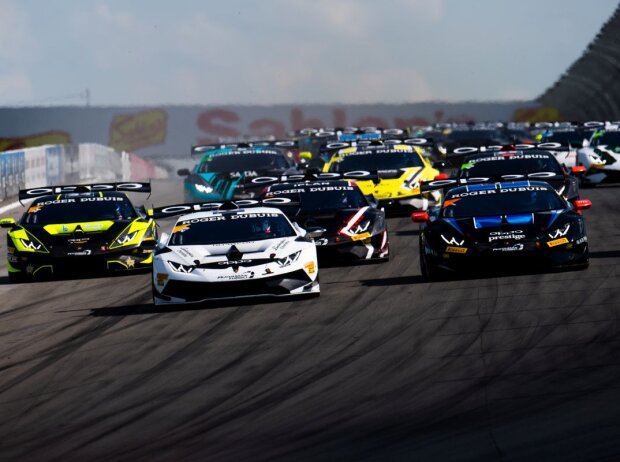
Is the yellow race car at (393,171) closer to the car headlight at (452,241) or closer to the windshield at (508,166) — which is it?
the windshield at (508,166)

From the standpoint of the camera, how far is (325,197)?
21.2 metres

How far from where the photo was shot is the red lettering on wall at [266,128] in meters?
74.4

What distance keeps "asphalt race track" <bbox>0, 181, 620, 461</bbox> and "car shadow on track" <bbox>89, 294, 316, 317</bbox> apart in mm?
55

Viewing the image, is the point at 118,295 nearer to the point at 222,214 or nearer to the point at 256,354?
the point at 222,214

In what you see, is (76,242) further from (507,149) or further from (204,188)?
(204,188)

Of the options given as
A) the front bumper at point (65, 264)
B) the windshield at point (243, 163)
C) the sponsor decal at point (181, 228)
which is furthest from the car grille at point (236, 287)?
the windshield at point (243, 163)

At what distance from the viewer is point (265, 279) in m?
15.7

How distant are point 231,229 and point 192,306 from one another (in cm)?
109

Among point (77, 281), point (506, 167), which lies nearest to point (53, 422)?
point (77, 281)

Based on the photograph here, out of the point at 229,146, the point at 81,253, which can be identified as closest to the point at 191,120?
the point at 229,146

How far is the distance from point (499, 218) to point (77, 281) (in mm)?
5832

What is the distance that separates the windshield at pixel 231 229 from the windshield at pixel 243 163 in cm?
1253

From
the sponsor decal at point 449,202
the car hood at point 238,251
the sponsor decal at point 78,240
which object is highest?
the sponsor decal at point 449,202

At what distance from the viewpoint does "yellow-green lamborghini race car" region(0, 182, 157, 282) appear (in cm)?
1967
